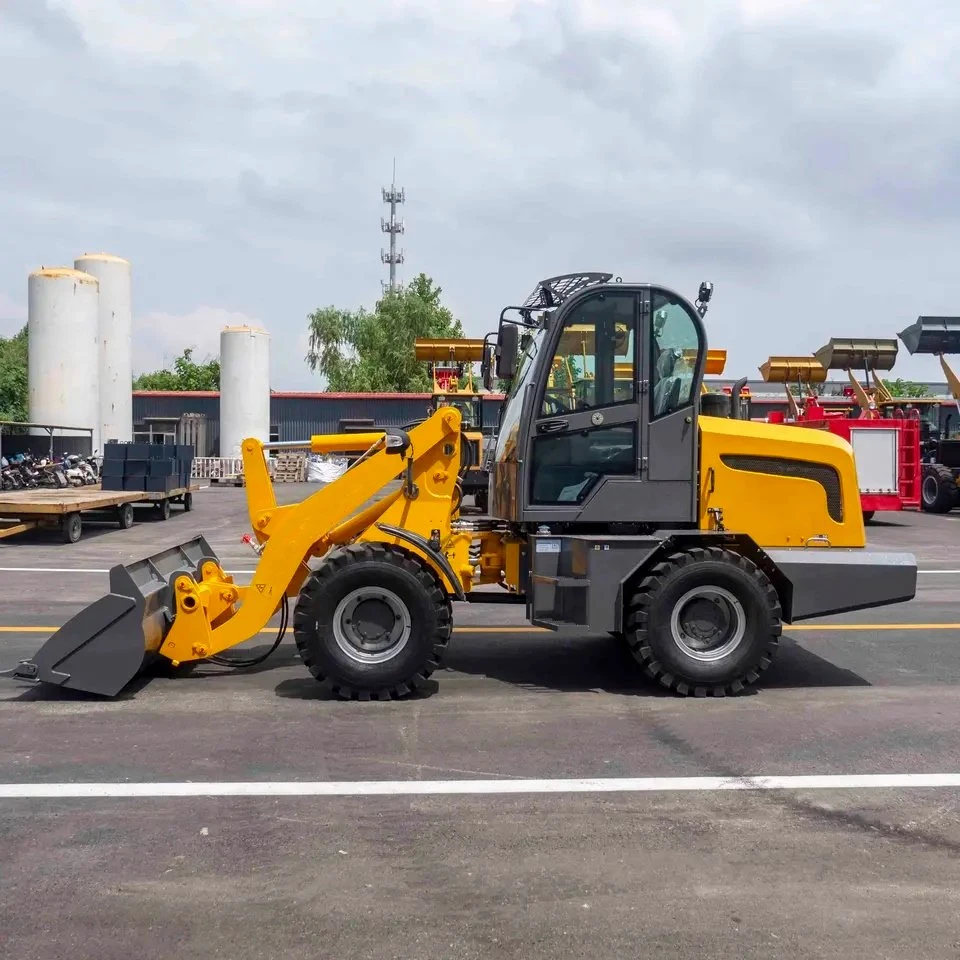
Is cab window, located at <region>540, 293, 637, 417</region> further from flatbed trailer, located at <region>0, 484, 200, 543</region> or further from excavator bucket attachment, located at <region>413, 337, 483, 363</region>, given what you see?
flatbed trailer, located at <region>0, 484, 200, 543</region>

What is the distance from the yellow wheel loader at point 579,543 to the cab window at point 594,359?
14 millimetres

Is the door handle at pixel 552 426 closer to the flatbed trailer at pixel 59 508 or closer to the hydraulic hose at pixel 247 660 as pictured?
the hydraulic hose at pixel 247 660

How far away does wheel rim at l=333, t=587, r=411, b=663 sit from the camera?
6938 millimetres

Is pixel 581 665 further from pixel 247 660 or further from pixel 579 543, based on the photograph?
pixel 247 660

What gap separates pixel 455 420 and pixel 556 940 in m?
4.23

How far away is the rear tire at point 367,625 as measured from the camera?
689 centimetres

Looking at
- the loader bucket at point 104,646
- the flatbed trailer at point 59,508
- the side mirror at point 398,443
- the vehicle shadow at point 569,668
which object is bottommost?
the vehicle shadow at point 569,668

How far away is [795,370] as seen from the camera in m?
26.5

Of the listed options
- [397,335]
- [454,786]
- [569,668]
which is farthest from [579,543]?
[397,335]

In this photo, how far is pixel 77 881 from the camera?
4.23 metres

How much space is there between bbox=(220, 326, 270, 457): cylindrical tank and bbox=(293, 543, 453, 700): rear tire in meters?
33.4

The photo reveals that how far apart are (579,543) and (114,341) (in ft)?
85.2

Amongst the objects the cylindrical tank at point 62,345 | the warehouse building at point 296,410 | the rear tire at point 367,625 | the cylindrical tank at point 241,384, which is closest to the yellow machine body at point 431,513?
the rear tire at point 367,625

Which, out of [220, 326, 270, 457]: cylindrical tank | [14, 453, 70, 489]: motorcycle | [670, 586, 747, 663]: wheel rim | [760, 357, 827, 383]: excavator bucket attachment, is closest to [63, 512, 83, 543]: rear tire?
[14, 453, 70, 489]: motorcycle
